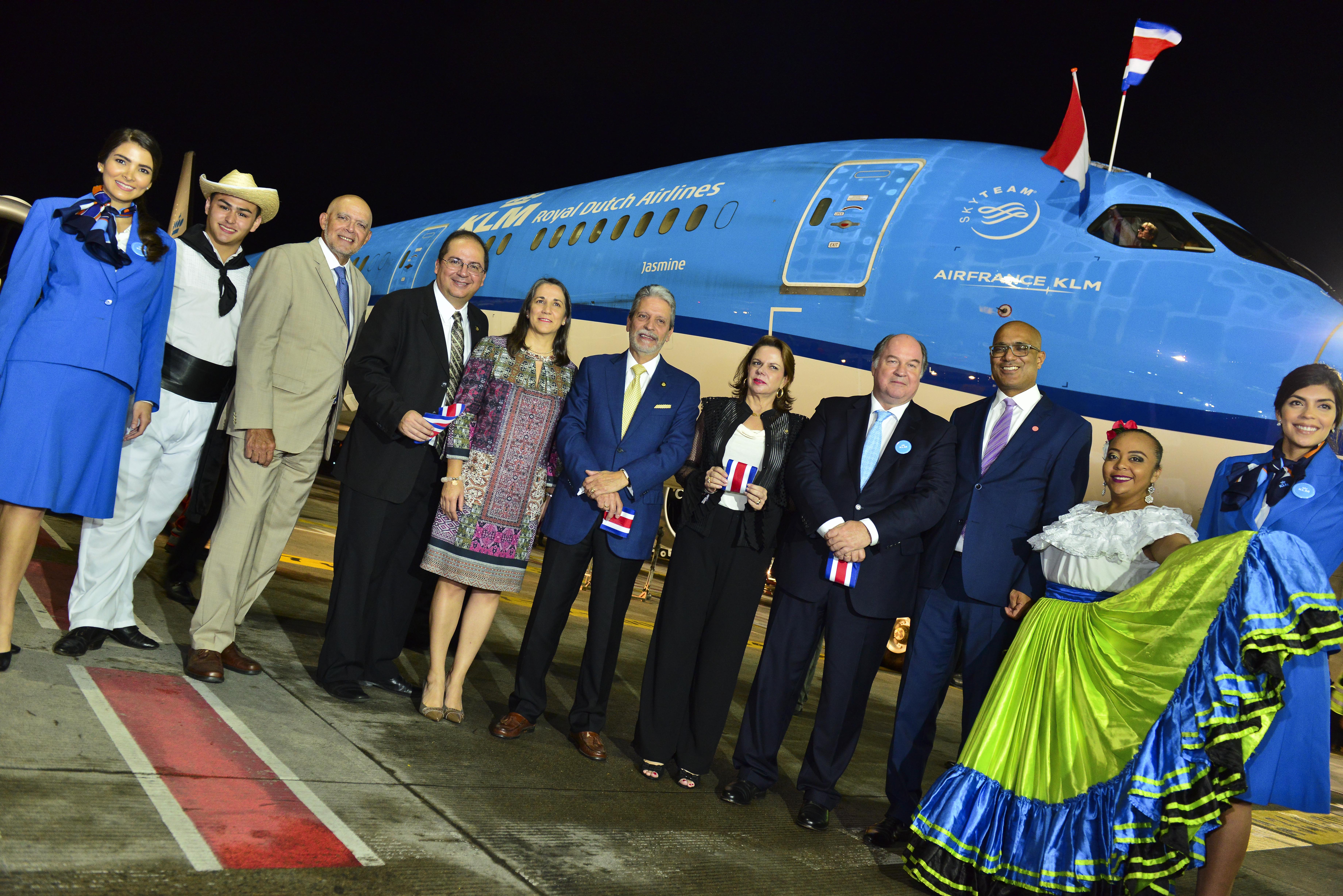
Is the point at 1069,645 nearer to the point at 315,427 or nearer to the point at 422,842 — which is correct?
the point at 422,842

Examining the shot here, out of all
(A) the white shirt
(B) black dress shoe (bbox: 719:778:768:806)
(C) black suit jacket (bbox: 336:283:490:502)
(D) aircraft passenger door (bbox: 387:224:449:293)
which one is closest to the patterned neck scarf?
(C) black suit jacket (bbox: 336:283:490:502)

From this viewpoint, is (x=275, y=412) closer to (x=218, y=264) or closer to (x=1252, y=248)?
(x=218, y=264)

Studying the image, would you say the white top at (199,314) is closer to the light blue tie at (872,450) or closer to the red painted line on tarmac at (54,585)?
the red painted line on tarmac at (54,585)

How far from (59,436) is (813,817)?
3055 millimetres

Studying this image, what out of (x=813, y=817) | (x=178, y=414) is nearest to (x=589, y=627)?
(x=813, y=817)

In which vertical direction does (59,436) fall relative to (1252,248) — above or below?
below

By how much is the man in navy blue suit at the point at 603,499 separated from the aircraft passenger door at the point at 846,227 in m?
2.79

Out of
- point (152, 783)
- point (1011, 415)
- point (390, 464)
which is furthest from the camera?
point (390, 464)

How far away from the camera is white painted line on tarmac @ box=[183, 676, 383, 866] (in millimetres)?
2305

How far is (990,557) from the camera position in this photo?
11.4ft

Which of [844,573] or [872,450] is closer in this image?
[844,573]

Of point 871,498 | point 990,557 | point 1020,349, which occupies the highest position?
point 1020,349

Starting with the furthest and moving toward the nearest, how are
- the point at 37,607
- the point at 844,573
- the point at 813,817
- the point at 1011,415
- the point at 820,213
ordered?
the point at 820,213 → the point at 37,607 → the point at 1011,415 → the point at 844,573 → the point at 813,817

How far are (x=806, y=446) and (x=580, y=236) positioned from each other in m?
5.89
